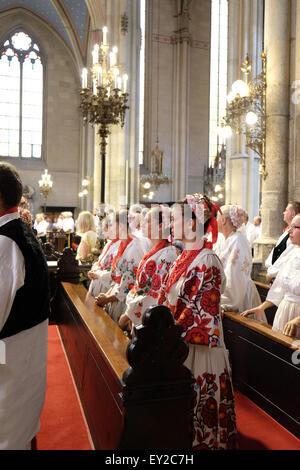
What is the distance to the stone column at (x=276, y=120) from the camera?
20.6 ft

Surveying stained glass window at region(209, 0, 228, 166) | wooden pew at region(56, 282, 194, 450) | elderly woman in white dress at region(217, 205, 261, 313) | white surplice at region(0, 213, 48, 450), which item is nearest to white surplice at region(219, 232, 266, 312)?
elderly woman in white dress at region(217, 205, 261, 313)

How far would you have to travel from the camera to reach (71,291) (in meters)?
4.76

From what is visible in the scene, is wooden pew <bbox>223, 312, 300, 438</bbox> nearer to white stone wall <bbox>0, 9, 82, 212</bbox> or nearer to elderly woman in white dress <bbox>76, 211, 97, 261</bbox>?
elderly woman in white dress <bbox>76, 211, 97, 261</bbox>

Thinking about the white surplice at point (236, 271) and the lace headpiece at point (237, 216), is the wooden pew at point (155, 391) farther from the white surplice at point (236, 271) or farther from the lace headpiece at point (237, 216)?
the lace headpiece at point (237, 216)

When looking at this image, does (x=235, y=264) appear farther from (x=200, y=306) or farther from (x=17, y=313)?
(x=17, y=313)

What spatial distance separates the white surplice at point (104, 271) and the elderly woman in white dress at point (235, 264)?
1120 mm

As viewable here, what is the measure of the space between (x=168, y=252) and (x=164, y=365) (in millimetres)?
1357

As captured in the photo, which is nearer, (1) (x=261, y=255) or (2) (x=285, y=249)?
(2) (x=285, y=249)

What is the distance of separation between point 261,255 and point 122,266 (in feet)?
10.9

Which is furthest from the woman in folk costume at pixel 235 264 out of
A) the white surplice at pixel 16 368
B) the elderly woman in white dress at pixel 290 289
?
the white surplice at pixel 16 368

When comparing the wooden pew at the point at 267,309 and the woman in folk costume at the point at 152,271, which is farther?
the wooden pew at the point at 267,309

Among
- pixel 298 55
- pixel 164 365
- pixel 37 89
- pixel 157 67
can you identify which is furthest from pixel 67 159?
pixel 164 365

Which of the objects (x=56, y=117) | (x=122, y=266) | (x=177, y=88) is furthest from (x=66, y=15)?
(x=122, y=266)

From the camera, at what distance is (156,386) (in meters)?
1.79
